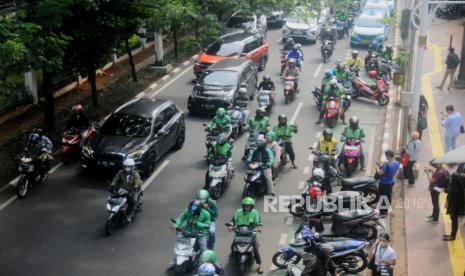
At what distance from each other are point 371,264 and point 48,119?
480 inches

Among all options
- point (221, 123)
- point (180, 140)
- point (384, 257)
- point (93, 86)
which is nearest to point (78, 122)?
point (180, 140)

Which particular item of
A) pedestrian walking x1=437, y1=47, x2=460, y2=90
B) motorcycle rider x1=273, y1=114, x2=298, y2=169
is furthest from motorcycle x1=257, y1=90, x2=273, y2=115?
pedestrian walking x1=437, y1=47, x2=460, y2=90

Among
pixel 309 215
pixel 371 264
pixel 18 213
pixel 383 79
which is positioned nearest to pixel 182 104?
pixel 383 79

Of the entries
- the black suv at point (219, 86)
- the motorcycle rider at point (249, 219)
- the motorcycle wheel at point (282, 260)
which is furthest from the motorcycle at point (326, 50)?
the motorcycle wheel at point (282, 260)

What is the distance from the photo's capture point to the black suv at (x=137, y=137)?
17766mm

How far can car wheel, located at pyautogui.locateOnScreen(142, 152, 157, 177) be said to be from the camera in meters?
18.2

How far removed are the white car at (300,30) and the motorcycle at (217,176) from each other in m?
18.5

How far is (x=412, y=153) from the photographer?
1698 cm

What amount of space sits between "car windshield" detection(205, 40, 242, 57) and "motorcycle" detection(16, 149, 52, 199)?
38.1 feet

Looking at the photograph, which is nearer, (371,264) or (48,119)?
(371,264)

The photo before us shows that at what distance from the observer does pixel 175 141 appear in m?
20.3

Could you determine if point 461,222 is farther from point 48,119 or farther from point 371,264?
point 48,119

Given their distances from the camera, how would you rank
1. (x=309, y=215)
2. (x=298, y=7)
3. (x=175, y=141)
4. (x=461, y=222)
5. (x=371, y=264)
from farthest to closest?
(x=298, y=7), (x=175, y=141), (x=461, y=222), (x=309, y=215), (x=371, y=264)

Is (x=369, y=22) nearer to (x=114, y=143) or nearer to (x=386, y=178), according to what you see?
(x=114, y=143)
